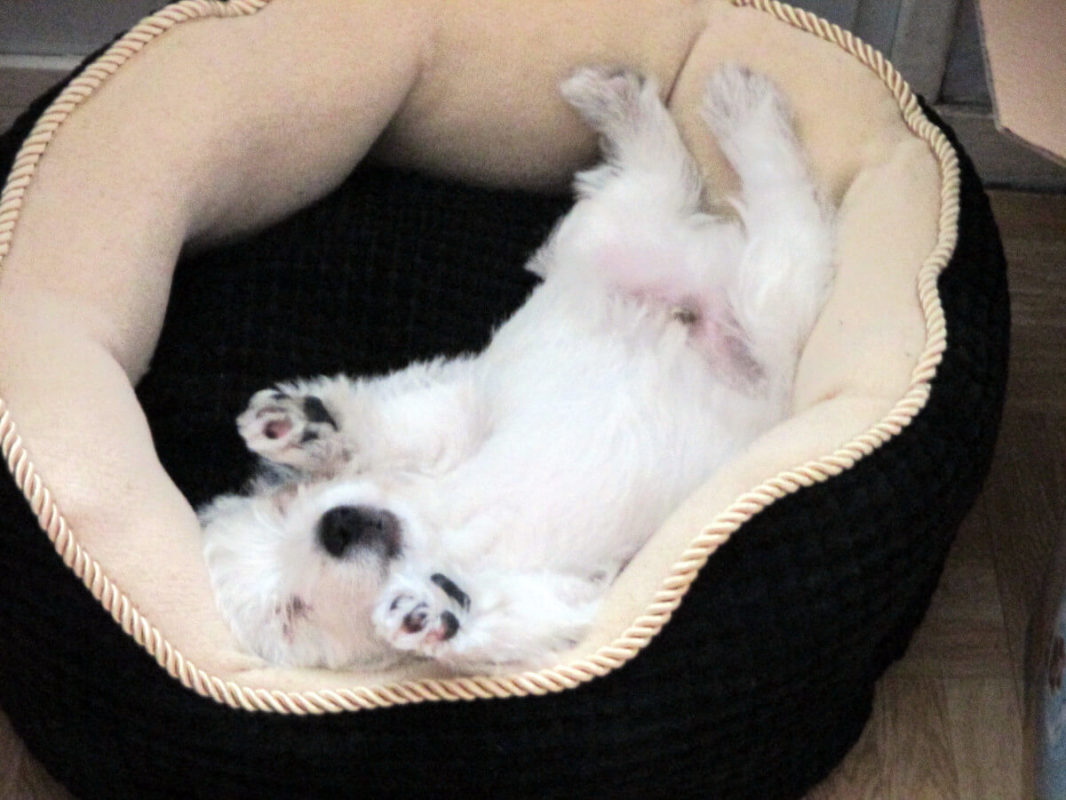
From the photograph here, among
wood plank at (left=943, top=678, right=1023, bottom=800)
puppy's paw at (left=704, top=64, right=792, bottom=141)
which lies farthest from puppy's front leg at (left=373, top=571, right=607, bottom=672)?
puppy's paw at (left=704, top=64, right=792, bottom=141)

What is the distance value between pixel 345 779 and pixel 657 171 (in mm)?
1024

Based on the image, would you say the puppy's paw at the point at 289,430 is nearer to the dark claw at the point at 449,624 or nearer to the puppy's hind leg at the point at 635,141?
the dark claw at the point at 449,624

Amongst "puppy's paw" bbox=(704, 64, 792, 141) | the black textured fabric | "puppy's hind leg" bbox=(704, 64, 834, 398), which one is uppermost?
"puppy's paw" bbox=(704, 64, 792, 141)

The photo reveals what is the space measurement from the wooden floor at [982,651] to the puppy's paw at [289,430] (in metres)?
0.57

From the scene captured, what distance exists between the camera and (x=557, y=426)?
5.42 ft

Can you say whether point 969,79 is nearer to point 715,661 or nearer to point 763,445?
point 763,445

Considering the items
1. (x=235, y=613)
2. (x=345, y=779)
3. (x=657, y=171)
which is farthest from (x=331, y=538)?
(x=657, y=171)

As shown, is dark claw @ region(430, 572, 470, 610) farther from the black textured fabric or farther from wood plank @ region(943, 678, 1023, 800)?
wood plank @ region(943, 678, 1023, 800)

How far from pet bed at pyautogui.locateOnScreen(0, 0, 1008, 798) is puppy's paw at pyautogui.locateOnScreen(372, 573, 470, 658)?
6cm

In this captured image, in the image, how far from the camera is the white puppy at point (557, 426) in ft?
4.77

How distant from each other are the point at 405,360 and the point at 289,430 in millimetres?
404

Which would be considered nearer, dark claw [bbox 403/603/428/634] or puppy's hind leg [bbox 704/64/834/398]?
dark claw [bbox 403/603/428/634]

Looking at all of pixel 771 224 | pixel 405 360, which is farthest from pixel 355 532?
pixel 771 224

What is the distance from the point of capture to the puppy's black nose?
4.83 feet
